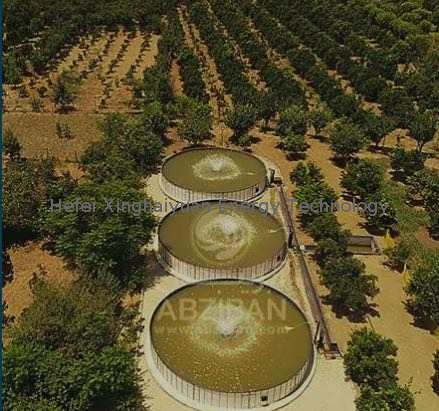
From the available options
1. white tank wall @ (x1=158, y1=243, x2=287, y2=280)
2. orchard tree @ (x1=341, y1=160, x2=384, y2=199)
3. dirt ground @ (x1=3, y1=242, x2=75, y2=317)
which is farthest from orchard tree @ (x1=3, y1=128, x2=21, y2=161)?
orchard tree @ (x1=341, y1=160, x2=384, y2=199)

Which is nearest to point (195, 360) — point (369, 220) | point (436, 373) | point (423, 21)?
point (436, 373)

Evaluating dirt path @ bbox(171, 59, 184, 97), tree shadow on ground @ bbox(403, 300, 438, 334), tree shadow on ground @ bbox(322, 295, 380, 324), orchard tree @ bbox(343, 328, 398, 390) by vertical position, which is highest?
orchard tree @ bbox(343, 328, 398, 390)

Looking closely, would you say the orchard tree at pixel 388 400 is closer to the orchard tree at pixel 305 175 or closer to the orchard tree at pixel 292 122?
the orchard tree at pixel 305 175

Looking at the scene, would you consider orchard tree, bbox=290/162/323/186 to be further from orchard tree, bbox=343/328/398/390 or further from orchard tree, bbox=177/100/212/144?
orchard tree, bbox=343/328/398/390

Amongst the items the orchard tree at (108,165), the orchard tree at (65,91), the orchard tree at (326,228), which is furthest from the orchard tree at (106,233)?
the orchard tree at (65,91)

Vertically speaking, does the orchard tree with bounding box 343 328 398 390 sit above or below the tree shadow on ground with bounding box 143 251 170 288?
above

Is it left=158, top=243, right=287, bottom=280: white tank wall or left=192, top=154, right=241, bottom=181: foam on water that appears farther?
left=192, top=154, right=241, bottom=181: foam on water

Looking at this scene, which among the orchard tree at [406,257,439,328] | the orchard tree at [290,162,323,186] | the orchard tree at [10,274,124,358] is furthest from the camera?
the orchard tree at [290,162,323,186]
